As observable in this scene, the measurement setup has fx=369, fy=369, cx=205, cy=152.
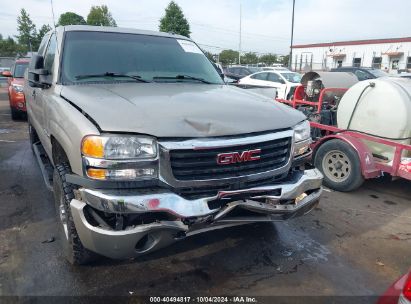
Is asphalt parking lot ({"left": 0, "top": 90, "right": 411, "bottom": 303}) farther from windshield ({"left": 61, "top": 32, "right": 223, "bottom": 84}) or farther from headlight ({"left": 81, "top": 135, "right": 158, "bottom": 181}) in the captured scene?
windshield ({"left": 61, "top": 32, "right": 223, "bottom": 84})

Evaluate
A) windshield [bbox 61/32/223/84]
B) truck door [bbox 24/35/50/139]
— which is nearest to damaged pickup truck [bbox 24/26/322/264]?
windshield [bbox 61/32/223/84]

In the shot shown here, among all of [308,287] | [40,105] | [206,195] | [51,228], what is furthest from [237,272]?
[40,105]

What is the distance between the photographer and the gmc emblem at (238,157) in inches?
101

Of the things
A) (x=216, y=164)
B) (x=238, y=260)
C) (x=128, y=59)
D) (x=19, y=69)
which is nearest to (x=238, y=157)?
(x=216, y=164)

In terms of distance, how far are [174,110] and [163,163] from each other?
47 cm

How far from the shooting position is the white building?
43.1m

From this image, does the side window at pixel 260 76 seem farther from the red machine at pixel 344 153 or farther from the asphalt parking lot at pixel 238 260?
the asphalt parking lot at pixel 238 260

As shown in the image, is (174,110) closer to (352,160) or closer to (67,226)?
(67,226)

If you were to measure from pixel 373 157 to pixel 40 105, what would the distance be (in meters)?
4.39

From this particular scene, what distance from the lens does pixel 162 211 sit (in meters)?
2.39

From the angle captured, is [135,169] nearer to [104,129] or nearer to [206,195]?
[104,129]

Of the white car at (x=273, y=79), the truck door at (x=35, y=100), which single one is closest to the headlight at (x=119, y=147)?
the truck door at (x=35, y=100)

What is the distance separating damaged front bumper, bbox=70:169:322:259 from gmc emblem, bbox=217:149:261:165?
0.71ft

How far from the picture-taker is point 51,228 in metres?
3.80
